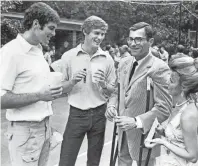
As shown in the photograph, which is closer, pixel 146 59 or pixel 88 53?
pixel 146 59

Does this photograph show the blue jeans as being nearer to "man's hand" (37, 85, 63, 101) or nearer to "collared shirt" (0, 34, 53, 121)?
"collared shirt" (0, 34, 53, 121)

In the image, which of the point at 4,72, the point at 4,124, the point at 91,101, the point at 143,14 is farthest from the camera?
the point at 143,14

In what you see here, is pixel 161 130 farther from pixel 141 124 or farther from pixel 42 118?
pixel 42 118

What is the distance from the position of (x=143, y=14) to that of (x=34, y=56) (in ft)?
73.1

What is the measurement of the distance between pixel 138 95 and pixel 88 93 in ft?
2.29

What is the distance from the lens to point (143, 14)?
24.2 m

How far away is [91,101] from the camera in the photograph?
355 cm

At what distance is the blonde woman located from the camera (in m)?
2.25

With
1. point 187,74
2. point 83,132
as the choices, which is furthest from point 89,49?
point 187,74

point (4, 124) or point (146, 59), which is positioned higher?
point (146, 59)

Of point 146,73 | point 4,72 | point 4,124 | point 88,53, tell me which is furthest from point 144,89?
point 4,124

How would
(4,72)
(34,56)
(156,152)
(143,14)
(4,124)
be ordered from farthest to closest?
(143,14) → (4,124) → (156,152) → (34,56) → (4,72)

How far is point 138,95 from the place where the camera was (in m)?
3.05

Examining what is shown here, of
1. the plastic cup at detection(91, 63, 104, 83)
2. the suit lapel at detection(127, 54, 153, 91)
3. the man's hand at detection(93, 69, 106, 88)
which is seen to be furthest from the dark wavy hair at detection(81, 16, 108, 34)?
the suit lapel at detection(127, 54, 153, 91)
